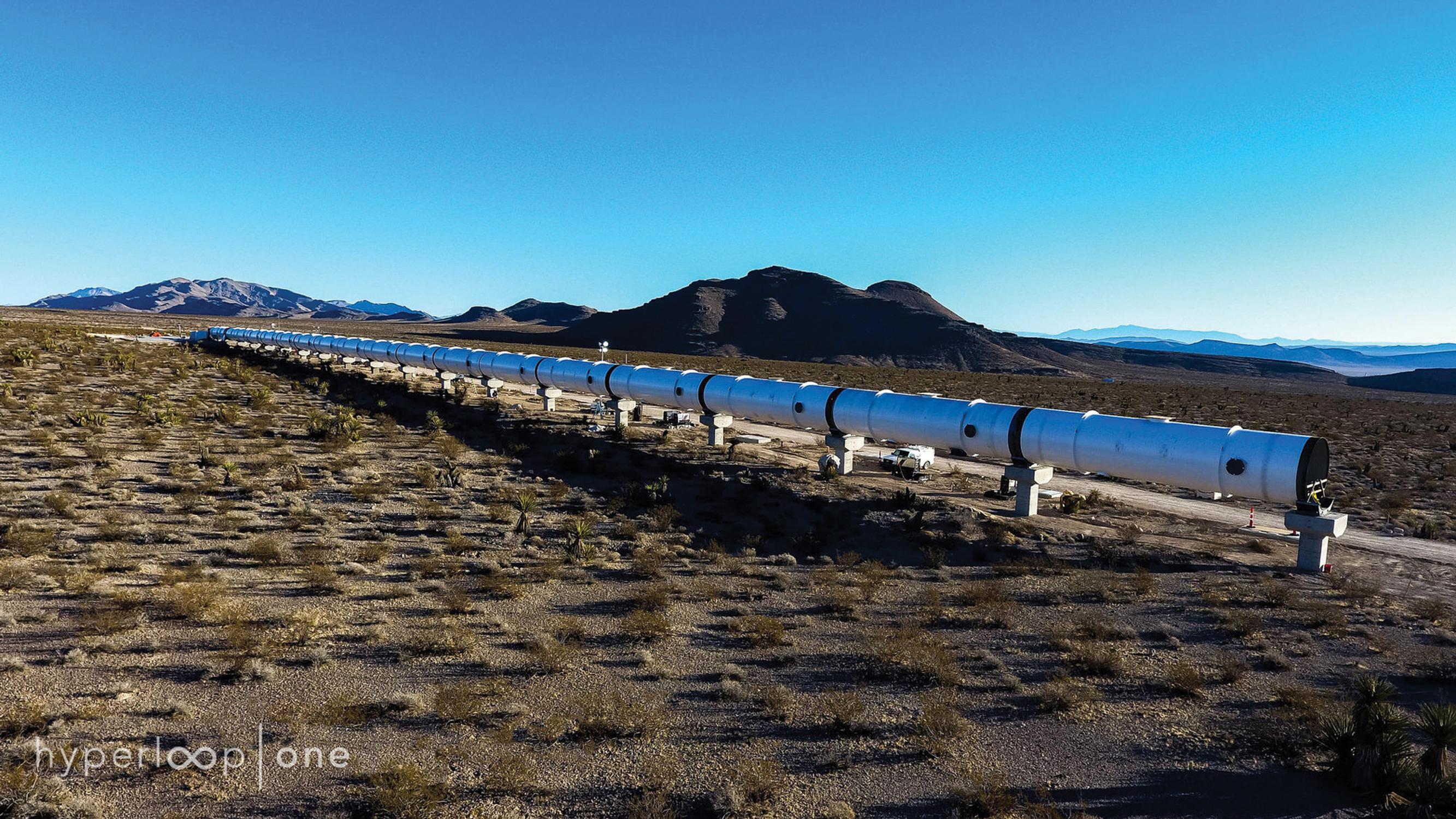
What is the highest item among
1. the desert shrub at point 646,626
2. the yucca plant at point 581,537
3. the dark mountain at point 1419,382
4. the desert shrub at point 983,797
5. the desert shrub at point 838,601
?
the dark mountain at point 1419,382

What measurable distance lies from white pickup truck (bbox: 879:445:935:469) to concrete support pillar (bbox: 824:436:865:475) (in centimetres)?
220

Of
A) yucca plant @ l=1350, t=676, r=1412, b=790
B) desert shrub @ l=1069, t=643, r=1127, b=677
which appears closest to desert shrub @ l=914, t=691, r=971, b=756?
desert shrub @ l=1069, t=643, r=1127, b=677

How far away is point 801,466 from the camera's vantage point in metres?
22.6

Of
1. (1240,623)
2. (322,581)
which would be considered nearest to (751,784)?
(322,581)

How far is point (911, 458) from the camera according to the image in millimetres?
22625

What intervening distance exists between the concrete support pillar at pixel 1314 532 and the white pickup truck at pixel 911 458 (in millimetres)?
9865

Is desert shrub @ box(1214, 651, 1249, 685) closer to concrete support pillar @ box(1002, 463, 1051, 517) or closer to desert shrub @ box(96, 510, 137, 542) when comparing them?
concrete support pillar @ box(1002, 463, 1051, 517)

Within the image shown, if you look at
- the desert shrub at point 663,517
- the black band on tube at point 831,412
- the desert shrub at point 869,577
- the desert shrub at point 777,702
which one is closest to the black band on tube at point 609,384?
the black band on tube at point 831,412

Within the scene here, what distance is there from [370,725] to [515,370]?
1151 inches

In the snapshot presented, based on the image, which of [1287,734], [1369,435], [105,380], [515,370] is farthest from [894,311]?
[1287,734]

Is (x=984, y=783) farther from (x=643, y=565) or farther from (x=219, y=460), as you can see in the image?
(x=219, y=460)

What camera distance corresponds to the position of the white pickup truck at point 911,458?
74.1ft

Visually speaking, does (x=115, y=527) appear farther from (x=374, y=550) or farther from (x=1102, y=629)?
(x=1102, y=629)

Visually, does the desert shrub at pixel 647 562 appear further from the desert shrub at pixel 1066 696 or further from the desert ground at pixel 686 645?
the desert shrub at pixel 1066 696
